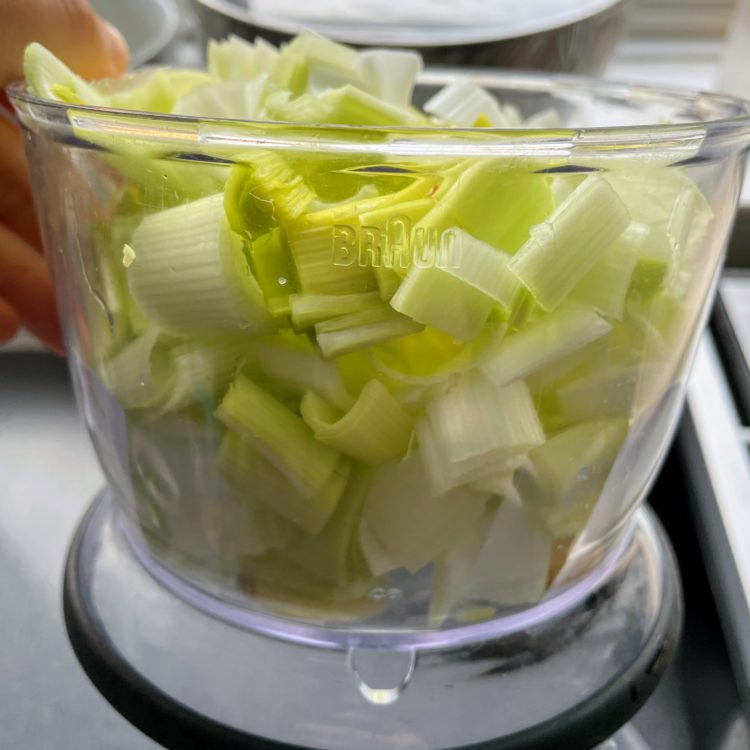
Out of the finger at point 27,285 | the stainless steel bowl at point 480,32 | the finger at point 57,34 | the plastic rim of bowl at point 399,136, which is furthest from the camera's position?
the stainless steel bowl at point 480,32

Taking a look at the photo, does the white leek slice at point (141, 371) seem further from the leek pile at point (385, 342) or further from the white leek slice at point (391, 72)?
the white leek slice at point (391, 72)

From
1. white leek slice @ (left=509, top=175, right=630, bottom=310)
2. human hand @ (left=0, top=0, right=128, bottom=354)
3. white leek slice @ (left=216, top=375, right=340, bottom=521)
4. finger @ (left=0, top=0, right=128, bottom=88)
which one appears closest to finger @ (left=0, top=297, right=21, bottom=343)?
human hand @ (left=0, top=0, right=128, bottom=354)

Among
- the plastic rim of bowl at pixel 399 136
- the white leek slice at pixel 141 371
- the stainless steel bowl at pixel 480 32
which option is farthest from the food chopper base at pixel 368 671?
the stainless steel bowl at pixel 480 32

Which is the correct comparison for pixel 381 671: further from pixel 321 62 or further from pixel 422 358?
pixel 321 62

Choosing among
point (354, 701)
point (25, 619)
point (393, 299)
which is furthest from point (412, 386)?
point (25, 619)

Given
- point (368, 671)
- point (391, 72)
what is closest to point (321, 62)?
point (391, 72)
